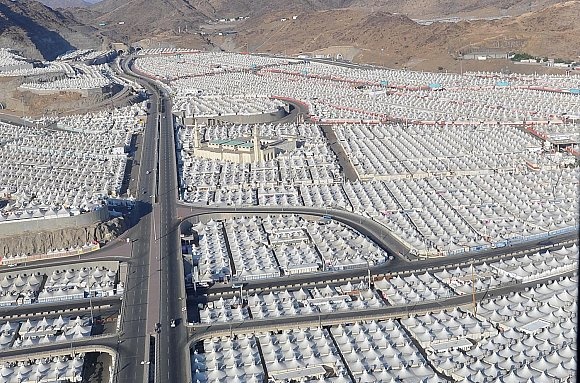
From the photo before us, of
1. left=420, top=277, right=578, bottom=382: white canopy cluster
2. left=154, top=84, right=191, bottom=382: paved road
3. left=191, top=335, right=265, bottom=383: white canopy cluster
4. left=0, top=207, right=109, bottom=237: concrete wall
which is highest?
left=0, top=207, right=109, bottom=237: concrete wall

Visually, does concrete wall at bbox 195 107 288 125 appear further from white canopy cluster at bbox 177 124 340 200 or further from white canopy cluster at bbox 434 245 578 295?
white canopy cluster at bbox 434 245 578 295

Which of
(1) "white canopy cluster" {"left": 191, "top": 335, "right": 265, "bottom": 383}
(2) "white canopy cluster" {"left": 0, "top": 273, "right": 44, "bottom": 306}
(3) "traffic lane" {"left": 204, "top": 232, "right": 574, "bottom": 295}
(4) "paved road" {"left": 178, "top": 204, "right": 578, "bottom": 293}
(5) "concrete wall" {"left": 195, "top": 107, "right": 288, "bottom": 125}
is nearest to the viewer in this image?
(1) "white canopy cluster" {"left": 191, "top": 335, "right": 265, "bottom": 383}

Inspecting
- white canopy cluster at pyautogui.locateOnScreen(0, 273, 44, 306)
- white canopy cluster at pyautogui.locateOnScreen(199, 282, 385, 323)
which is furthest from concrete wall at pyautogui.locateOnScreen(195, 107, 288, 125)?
white canopy cluster at pyautogui.locateOnScreen(199, 282, 385, 323)

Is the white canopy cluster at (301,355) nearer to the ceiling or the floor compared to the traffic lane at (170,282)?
nearer to the floor

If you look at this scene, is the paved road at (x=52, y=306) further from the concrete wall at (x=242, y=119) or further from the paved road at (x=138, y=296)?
the concrete wall at (x=242, y=119)

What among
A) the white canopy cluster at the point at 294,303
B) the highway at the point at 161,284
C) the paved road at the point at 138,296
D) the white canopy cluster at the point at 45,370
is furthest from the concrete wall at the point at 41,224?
the white canopy cluster at the point at 45,370

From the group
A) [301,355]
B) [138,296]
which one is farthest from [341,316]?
[138,296]
